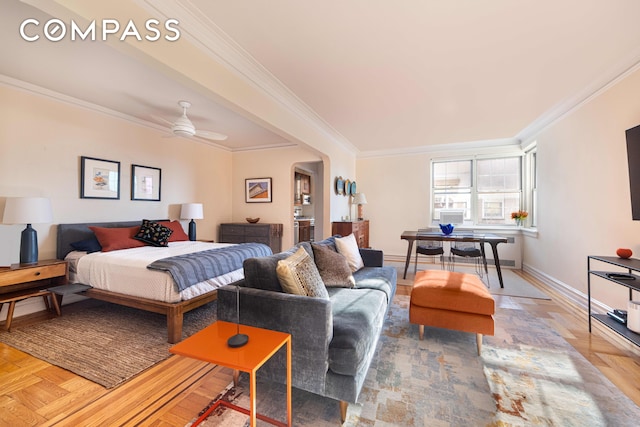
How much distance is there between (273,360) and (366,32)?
2.46 meters

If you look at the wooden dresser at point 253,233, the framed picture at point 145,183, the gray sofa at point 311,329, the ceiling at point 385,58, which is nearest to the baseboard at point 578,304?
the gray sofa at point 311,329

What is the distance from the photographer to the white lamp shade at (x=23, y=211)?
8.55 ft

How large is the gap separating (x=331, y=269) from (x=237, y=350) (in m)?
1.26

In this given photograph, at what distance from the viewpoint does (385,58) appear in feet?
7.87

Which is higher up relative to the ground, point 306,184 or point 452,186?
point 306,184

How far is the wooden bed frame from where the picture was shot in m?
2.31

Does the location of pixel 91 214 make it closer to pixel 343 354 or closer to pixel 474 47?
pixel 343 354

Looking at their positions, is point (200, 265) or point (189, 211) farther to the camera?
point (189, 211)

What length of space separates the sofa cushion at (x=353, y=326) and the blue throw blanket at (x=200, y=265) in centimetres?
137

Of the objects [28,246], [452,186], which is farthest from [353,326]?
[452,186]

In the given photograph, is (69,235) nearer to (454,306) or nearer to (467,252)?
(454,306)

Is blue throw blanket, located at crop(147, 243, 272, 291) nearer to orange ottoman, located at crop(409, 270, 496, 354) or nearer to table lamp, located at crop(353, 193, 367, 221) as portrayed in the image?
orange ottoman, located at crop(409, 270, 496, 354)

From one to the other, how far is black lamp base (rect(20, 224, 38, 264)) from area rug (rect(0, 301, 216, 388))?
0.67m

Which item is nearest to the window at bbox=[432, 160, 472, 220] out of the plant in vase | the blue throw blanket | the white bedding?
the plant in vase
